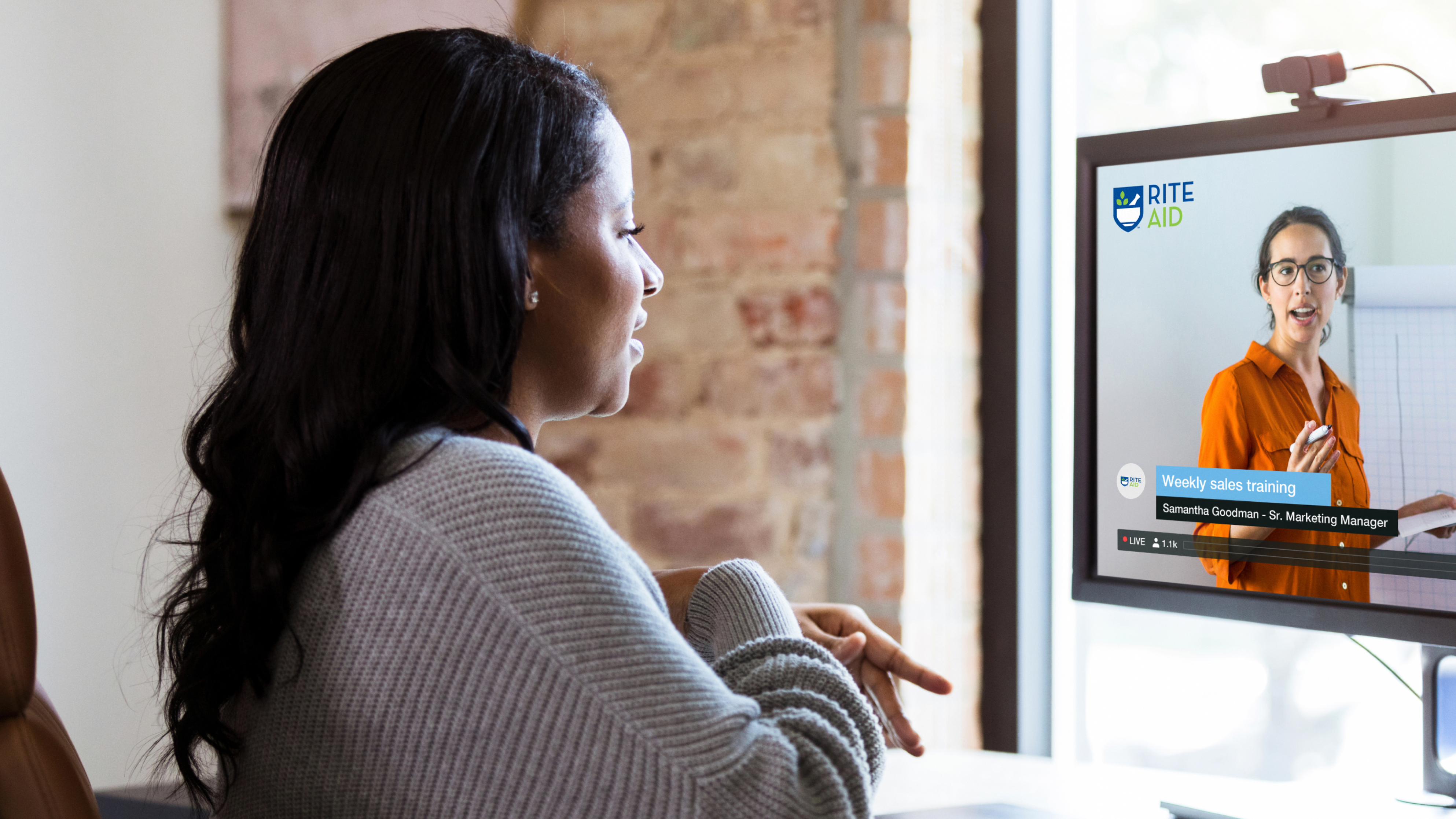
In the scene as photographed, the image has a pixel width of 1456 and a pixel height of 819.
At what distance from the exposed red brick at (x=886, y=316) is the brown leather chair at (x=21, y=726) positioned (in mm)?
878

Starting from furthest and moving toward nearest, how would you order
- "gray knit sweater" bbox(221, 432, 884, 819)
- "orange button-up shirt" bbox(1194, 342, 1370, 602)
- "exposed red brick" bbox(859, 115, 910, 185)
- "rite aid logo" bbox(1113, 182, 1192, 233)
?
1. "exposed red brick" bbox(859, 115, 910, 185)
2. "rite aid logo" bbox(1113, 182, 1192, 233)
3. "orange button-up shirt" bbox(1194, 342, 1370, 602)
4. "gray knit sweater" bbox(221, 432, 884, 819)

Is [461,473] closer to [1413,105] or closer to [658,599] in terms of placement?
[658,599]

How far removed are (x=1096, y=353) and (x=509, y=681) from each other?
2.40 ft

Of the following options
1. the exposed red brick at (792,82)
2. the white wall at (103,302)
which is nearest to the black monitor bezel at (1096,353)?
the exposed red brick at (792,82)

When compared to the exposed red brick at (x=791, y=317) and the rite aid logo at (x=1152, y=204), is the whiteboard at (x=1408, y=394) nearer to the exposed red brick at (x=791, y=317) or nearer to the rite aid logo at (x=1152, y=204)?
the rite aid logo at (x=1152, y=204)

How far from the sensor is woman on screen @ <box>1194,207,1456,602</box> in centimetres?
97

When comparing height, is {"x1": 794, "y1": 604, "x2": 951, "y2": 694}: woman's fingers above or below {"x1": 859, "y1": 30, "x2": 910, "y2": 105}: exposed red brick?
below

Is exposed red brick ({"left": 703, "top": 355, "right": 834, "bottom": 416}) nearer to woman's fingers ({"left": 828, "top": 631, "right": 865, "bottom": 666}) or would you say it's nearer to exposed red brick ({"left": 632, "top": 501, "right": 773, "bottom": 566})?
exposed red brick ({"left": 632, "top": 501, "right": 773, "bottom": 566})

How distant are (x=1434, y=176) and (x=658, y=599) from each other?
0.72 meters

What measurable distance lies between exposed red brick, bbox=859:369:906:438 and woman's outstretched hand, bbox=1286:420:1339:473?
43 centimetres

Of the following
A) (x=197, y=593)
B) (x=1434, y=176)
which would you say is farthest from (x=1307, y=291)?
(x=197, y=593)

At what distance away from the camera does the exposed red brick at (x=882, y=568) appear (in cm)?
132

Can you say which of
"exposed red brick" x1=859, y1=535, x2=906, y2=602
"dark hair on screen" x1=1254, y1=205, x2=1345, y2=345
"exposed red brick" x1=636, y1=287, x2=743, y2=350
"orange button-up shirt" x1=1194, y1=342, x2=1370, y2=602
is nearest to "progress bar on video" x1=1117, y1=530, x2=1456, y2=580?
"orange button-up shirt" x1=1194, y1=342, x2=1370, y2=602

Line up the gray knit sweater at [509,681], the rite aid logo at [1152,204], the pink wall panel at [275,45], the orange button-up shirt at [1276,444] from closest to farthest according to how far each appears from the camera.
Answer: the gray knit sweater at [509,681] < the orange button-up shirt at [1276,444] < the rite aid logo at [1152,204] < the pink wall panel at [275,45]
